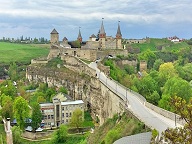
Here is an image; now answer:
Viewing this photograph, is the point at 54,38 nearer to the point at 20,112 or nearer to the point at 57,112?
the point at 57,112

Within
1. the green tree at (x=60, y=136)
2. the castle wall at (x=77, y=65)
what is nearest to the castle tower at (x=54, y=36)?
the castle wall at (x=77, y=65)

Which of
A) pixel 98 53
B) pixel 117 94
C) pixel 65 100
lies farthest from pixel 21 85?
pixel 117 94

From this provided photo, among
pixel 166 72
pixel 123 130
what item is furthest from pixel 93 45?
pixel 123 130

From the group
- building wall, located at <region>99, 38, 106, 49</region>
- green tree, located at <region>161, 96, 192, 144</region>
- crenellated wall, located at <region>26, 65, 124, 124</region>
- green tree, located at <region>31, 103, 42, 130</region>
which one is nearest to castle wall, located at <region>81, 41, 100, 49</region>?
building wall, located at <region>99, 38, 106, 49</region>

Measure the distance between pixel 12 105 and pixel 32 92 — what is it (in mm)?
18868

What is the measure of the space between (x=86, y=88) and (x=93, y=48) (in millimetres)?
26421

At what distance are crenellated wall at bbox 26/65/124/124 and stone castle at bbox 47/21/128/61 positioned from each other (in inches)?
295

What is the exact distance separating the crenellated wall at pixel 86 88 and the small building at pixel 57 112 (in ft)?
13.9

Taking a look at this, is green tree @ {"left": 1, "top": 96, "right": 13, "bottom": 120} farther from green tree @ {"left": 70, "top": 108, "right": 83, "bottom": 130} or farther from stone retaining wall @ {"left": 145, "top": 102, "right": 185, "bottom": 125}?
stone retaining wall @ {"left": 145, "top": 102, "right": 185, "bottom": 125}

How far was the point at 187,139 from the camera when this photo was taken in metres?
16.6

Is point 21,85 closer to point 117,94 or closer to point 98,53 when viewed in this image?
point 98,53

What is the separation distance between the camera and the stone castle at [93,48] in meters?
90.4

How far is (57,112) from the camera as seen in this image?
66250 millimetres

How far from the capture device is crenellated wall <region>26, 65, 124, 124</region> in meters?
54.6
